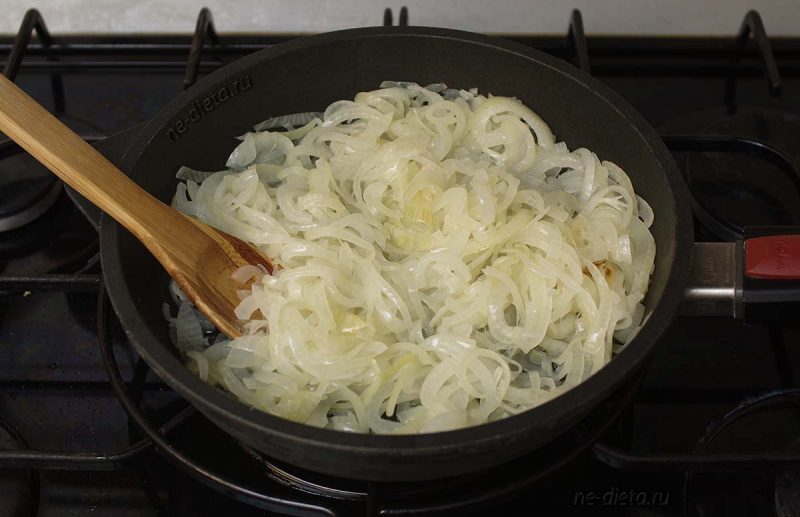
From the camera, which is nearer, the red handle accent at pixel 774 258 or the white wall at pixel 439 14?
the red handle accent at pixel 774 258

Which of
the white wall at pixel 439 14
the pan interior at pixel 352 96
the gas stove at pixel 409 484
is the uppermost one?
the white wall at pixel 439 14

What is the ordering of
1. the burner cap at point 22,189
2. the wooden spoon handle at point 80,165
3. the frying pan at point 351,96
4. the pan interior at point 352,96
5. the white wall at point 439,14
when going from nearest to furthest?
1. the frying pan at point 351,96
2. the wooden spoon handle at point 80,165
3. the pan interior at point 352,96
4. the burner cap at point 22,189
5. the white wall at point 439,14

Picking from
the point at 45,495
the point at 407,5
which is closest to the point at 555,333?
the point at 45,495

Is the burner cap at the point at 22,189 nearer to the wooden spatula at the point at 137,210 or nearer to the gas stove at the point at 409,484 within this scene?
the gas stove at the point at 409,484

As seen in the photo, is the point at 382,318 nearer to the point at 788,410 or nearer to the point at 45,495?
the point at 45,495

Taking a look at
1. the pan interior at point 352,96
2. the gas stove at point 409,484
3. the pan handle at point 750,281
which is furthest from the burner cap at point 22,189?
the pan handle at point 750,281

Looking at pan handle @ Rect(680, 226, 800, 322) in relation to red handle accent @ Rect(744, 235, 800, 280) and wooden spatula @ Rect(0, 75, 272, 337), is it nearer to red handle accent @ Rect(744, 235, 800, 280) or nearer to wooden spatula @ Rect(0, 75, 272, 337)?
red handle accent @ Rect(744, 235, 800, 280)
